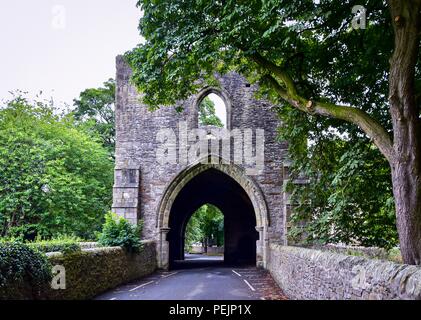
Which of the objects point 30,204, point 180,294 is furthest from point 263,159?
point 30,204

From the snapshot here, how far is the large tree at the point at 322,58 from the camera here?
20.8 feet

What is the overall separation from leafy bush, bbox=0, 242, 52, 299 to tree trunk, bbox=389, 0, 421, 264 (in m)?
5.94

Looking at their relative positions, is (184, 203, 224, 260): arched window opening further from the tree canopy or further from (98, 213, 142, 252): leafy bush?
(98, 213, 142, 252): leafy bush

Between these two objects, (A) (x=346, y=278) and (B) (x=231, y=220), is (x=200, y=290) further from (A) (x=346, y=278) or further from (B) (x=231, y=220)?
(B) (x=231, y=220)

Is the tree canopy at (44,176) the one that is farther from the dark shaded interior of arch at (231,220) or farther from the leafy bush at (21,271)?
the leafy bush at (21,271)

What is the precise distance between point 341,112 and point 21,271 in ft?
19.5

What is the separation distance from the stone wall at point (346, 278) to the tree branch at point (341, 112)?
194 cm

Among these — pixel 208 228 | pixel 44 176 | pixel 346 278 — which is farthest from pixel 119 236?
pixel 208 228

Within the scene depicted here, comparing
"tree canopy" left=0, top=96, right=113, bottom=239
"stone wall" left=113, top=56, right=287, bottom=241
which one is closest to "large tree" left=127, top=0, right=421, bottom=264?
"stone wall" left=113, top=56, right=287, bottom=241

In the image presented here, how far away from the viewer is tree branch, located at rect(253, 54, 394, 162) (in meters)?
6.77

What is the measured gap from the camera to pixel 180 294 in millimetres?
10352

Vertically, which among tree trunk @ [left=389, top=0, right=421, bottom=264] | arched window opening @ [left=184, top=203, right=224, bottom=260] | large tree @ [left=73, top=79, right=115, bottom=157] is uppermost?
large tree @ [left=73, top=79, right=115, bottom=157]

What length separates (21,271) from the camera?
262 inches
